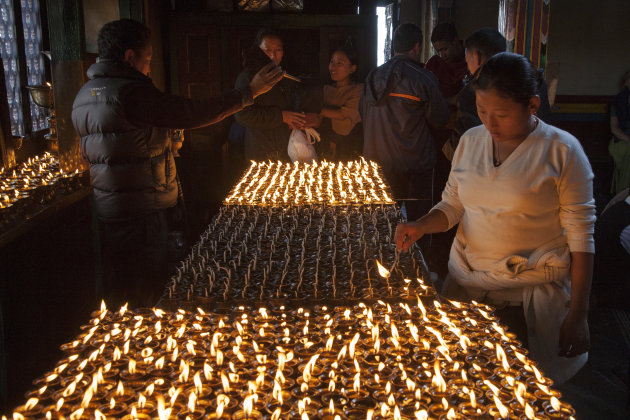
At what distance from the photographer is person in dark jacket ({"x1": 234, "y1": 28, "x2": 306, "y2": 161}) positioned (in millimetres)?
5426

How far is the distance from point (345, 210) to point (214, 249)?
1.01 m

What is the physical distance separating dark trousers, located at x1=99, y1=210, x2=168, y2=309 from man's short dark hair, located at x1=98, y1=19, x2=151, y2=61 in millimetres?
1051

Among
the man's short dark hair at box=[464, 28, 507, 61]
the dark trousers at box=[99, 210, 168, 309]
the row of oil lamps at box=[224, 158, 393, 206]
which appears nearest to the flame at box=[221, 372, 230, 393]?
the row of oil lamps at box=[224, 158, 393, 206]

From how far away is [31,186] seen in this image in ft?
Result: 12.8

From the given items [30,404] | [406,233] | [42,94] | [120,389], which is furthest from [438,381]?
[42,94]

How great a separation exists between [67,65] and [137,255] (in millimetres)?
1929

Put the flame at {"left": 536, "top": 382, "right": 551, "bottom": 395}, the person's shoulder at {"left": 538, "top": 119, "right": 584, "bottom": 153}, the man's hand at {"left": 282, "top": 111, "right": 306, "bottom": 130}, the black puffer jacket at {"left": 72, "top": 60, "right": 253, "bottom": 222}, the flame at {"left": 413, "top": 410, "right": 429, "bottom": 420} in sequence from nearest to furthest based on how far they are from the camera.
A: 1. the flame at {"left": 413, "top": 410, "right": 429, "bottom": 420}
2. the flame at {"left": 536, "top": 382, "right": 551, "bottom": 395}
3. the person's shoulder at {"left": 538, "top": 119, "right": 584, "bottom": 153}
4. the black puffer jacket at {"left": 72, "top": 60, "right": 253, "bottom": 222}
5. the man's hand at {"left": 282, "top": 111, "right": 306, "bottom": 130}

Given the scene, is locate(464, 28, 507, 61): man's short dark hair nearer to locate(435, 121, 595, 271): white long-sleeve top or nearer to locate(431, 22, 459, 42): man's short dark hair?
locate(435, 121, 595, 271): white long-sleeve top

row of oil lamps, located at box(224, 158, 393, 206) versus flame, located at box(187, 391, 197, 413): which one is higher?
flame, located at box(187, 391, 197, 413)

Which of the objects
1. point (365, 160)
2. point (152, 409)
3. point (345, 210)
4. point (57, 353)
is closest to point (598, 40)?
point (365, 160)

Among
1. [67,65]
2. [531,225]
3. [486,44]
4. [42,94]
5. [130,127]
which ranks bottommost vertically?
[531,225]

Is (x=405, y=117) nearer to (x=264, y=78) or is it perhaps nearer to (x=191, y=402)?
(x=264, y=78)

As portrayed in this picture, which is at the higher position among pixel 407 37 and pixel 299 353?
pixel 407 37

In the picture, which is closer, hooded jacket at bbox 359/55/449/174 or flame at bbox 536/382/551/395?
flame at bbox 536/382/551/395
